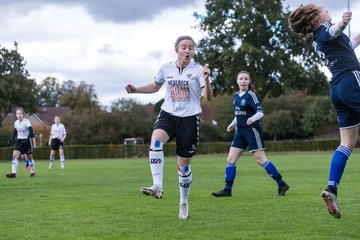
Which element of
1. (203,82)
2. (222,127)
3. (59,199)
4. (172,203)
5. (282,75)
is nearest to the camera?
(203,82)

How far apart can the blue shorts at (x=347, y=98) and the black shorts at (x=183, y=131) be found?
186cm

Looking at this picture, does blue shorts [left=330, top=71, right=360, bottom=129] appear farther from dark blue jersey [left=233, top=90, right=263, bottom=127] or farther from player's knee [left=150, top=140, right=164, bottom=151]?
dark blue jersey [left=233, top=90, right=263, bottom=127]

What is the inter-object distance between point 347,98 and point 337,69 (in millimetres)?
350

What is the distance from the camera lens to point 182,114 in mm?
7707

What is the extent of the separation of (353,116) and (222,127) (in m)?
66.8

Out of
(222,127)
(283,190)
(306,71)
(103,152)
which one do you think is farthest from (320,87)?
(283,190)

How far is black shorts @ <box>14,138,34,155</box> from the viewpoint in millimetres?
19953

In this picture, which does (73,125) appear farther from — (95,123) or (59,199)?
(59,199)

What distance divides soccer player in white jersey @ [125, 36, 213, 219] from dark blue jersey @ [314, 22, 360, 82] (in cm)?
158

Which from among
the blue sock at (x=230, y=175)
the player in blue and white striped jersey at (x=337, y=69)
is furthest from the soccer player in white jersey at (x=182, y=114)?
the blue sock at (x=230, y=175)

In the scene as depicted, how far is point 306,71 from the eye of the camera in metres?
58.0

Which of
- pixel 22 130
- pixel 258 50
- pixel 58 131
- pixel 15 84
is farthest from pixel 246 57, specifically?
pixel 22 130

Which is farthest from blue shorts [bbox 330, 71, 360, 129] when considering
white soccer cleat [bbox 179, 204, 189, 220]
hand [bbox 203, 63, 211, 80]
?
white soccer cleat [bbox 179, 204, 189, 220]

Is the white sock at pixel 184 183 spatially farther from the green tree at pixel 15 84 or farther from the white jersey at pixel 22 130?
the green tree at pixel 15 84
